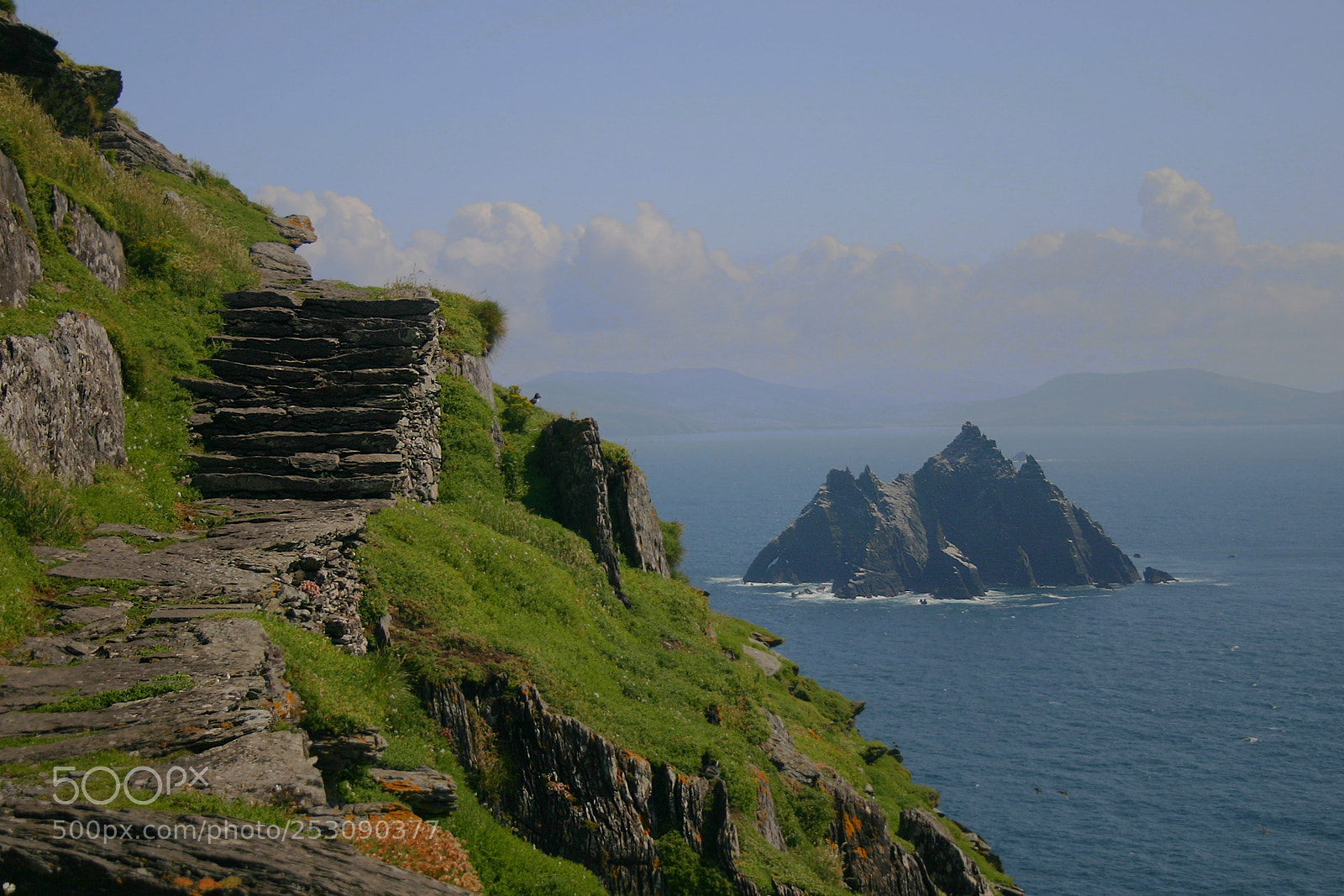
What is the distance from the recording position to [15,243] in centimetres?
1659

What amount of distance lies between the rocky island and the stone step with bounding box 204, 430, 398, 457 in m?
134

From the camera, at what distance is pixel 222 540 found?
1513 centimetres

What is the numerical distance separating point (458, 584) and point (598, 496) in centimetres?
788

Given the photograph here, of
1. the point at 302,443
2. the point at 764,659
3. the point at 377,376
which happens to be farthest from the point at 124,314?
the point at 764,659

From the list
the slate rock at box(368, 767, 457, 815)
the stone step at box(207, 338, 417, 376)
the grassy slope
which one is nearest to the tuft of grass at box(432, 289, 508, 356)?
the grassy slope

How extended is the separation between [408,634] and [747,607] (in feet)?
399

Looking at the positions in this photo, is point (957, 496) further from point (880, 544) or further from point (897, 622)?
point (897, 622)

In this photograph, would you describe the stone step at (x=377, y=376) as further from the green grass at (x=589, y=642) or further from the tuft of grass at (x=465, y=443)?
the green grass at (x=589, y=642)

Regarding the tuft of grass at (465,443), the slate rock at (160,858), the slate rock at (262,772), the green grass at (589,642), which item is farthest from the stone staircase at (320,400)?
the slate rock at (160,858)

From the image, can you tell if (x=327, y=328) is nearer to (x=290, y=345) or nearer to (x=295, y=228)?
(x=290, y=345)

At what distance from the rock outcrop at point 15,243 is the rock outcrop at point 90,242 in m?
1.16

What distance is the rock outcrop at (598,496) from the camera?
23.6m

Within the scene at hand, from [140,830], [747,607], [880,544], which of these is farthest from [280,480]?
[880,544]

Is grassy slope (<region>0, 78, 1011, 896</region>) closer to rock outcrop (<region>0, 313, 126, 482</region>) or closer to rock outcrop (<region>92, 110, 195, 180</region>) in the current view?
rock outcrop (<region>0, 313, 126, 482</region>)
